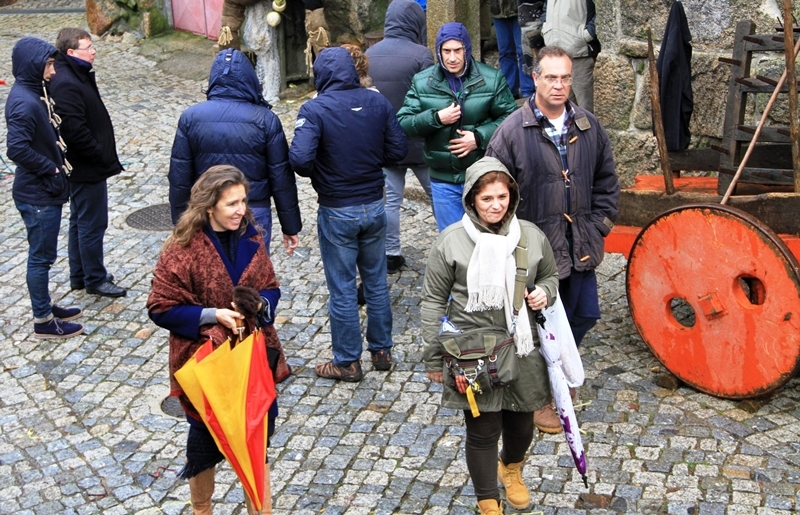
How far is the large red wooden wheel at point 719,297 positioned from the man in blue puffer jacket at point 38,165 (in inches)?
136

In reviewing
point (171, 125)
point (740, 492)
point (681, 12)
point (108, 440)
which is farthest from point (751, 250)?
point (171, 125)

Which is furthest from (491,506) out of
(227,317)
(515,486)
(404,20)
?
(404,20)

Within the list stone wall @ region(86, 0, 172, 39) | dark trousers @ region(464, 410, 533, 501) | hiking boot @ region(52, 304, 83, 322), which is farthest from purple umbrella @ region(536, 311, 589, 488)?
stone wall @ region(86, 0, 172, 39)

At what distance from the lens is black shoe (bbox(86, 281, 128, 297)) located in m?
7.06

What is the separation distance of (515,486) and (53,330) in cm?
329

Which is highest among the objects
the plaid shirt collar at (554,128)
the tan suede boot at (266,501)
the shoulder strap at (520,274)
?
the plaid shirt collar at (554,128)

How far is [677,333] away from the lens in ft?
17.4

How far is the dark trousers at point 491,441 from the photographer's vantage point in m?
4.26

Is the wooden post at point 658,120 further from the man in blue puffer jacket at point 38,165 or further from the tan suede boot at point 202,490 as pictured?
the man in blue puffer jacket at point 38,165

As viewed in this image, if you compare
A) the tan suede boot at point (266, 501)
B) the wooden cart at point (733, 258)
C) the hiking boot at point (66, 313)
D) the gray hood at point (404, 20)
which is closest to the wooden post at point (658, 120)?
the wooden cart at point (733, 258)

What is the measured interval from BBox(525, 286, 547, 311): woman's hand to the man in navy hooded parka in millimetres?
1616

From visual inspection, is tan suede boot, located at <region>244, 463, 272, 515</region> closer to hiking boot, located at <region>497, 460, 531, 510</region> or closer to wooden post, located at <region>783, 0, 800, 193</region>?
hiking boot, located at <region>497, 460, 531, 510</region>

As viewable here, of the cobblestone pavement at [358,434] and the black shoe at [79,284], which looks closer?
the cobblestone pavement at [358,434]

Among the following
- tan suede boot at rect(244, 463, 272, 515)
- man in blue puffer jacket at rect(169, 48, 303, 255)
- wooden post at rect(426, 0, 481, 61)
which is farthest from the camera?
wooden post at rect(426, 0, 481, 61)
